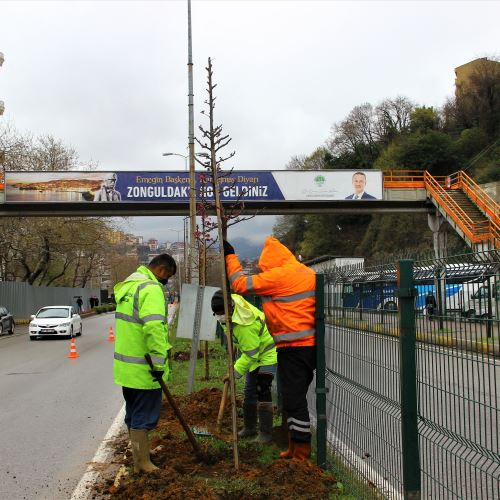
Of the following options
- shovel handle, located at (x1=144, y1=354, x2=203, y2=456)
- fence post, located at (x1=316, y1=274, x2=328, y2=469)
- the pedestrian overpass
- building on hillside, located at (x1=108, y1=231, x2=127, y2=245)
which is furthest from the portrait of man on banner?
fence post, located at (x1=316, y1=274, x2=328, y2=469)

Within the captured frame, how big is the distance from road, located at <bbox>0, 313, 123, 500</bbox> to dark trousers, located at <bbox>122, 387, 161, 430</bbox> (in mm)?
881

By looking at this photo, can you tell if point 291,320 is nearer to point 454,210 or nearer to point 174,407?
point 174,407

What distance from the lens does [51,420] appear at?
8.89m

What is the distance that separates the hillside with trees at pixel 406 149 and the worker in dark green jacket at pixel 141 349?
3969cm

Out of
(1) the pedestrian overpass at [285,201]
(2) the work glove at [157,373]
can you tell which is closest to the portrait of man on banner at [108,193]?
(1) the pedestrian overpass at [285,201]

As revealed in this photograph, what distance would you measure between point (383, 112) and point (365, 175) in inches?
1816

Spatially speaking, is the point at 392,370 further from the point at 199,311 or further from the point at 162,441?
the point at 199,311

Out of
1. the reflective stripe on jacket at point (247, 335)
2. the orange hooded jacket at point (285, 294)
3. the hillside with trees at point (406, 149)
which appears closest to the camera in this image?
the orange hooded jacket at point (285, 294)

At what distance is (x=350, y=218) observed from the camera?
69750 mm

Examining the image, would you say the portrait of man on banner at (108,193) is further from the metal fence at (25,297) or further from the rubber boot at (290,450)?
the rubber boot at (290,450)

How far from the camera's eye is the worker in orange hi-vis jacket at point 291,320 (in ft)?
16.9

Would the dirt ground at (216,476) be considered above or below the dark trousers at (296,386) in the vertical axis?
below

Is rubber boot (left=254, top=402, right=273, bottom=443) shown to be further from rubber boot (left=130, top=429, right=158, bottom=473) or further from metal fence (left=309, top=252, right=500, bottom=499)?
rubber boot (left=130, top=429, right=158, bottom=473)

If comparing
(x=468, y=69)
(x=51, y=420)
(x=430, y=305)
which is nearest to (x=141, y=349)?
(x=430, y=305)
